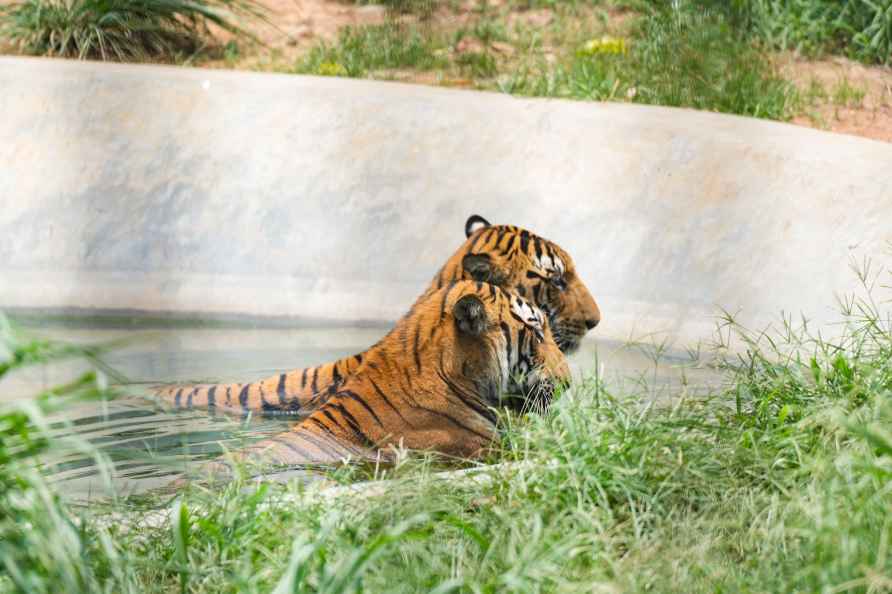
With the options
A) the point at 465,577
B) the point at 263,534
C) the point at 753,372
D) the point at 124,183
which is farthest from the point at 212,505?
the point at 124,183

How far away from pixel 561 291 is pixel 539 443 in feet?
4.53

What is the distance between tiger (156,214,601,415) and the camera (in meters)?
4.05

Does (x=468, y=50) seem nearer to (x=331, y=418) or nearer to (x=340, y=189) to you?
(x=340, y=189)

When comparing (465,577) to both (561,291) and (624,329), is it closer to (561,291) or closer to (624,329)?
(561,291)

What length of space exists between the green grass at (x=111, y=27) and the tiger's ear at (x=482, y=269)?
3.46 m

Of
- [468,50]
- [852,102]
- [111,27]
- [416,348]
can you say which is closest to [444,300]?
[416,348]

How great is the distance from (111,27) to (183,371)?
3.06 m

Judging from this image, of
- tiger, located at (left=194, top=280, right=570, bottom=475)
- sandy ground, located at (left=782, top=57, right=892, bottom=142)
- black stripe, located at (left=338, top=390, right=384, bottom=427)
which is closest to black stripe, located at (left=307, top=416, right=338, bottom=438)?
tiger, located at (left=194, top=280, right=570, bottom=475)

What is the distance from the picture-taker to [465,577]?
226 centimetres

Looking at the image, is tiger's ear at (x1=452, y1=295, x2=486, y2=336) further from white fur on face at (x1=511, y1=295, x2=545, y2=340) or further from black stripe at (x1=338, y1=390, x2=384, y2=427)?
black stripe at (x1=338, y1=390, x2=384, y2=427)

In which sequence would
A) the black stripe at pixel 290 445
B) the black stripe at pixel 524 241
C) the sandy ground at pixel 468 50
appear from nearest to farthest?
1. the black stripe at pixel 290 445
2. the black stripe at pixel 524 241
3. the sandy ground at pixel 468 50

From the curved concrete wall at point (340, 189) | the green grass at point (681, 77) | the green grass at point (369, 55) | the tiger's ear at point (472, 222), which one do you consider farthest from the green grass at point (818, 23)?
the tiger's ear at point (472, 222)

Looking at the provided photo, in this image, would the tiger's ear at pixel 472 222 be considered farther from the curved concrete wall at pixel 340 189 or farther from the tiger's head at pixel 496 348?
the curved concrete wall at pixel 340 189

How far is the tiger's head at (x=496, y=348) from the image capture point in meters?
3.59
